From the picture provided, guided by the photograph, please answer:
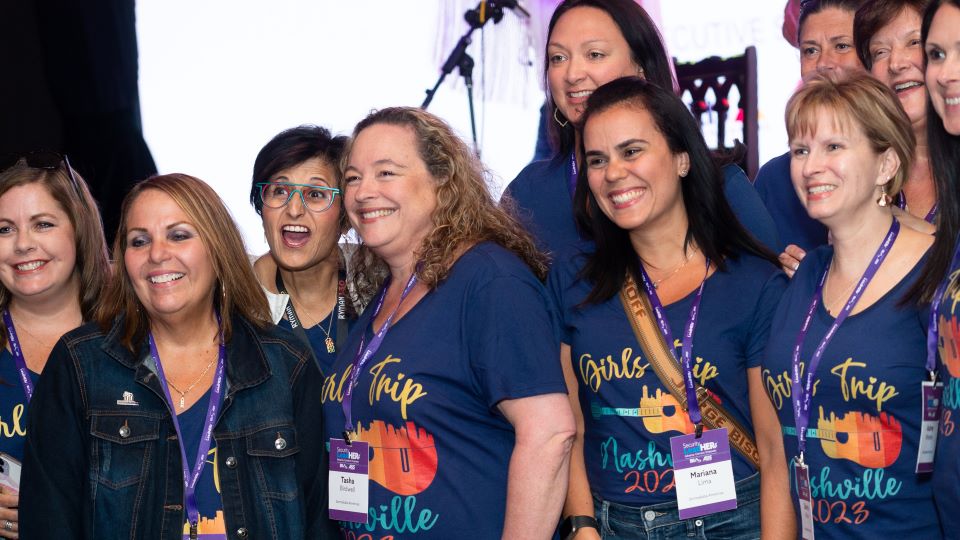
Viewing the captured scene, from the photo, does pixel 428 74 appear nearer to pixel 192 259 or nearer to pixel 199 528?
pixel 192 259

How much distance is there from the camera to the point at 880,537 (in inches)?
86.9

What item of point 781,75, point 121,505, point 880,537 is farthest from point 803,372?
point 781,75

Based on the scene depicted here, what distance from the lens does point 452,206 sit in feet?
8.63

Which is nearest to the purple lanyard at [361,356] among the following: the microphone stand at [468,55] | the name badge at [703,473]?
the name badge at [703,473]

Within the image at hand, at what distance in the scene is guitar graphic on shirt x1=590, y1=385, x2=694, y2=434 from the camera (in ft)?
8.22

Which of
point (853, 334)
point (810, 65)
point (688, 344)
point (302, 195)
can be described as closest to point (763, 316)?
point (688, 344)

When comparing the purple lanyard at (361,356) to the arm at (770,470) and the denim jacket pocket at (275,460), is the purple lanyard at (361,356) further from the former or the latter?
the arm at (770,470)

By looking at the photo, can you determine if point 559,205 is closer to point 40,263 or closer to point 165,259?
point 165,259

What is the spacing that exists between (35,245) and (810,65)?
91.0 inches

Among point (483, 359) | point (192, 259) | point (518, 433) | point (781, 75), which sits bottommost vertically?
point (518, 433)

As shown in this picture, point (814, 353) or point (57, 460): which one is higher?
point (814, 353)

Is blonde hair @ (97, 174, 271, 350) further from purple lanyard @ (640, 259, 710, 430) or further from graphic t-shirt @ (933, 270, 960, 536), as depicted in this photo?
graphic t-shirt @ (933, 270, 960, 536)

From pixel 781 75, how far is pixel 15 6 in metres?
→ 3.88

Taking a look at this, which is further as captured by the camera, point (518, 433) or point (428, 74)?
point (428, 74)
